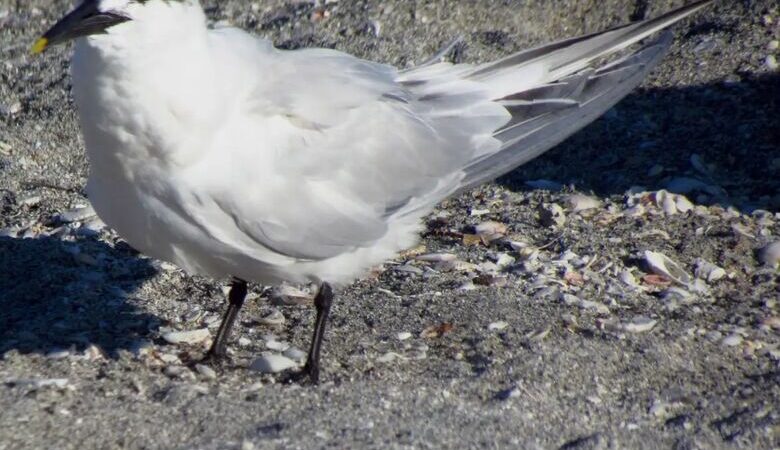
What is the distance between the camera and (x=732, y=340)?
4.03 meters

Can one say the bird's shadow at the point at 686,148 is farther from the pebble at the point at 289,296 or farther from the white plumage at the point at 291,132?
the pebble at the point at 289,296

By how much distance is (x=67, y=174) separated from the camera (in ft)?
17.6

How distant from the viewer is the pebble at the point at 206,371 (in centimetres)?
392

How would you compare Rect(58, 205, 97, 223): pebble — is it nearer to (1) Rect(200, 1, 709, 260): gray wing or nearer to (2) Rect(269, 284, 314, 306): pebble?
(2) Rect(269, 284, 314, 306): pebble

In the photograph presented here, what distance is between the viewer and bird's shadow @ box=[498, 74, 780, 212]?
5.15m

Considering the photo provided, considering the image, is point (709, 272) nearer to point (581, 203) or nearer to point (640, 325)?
point (640, 325)

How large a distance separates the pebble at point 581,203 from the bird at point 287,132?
783 millimetres

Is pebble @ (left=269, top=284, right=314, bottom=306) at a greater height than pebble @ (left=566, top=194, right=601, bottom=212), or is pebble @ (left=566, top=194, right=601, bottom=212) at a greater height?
pebble @ (left=269, top=284, right=314, bottom=306)

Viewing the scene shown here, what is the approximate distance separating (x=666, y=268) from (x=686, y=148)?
103 cm

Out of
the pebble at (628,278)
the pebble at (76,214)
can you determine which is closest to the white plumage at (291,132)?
the pebble at (628,278)

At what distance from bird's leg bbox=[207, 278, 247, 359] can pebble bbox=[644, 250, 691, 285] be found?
144 cm

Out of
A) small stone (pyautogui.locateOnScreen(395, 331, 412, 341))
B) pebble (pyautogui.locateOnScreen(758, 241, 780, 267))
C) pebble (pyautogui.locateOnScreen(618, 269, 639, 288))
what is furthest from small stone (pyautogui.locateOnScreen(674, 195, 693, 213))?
A: small stone (pyautogui.locateOnScreen(395, 331, 412, 341))

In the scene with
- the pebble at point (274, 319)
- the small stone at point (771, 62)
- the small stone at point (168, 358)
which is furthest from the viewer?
the small stone at point (771, 62)

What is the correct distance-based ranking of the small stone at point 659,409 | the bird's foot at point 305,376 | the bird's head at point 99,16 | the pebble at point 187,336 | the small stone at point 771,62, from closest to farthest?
the bird's head at point 99,16, the small stone at point 659,409, the bird's foot at point 305,376, the pebble at point 187,336, the small stone at point 771,62
